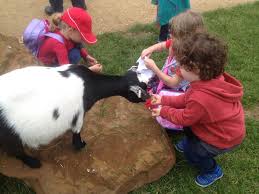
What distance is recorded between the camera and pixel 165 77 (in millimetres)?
4172

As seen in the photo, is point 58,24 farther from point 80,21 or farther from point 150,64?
point 150,64

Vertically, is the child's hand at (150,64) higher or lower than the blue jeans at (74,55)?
higher

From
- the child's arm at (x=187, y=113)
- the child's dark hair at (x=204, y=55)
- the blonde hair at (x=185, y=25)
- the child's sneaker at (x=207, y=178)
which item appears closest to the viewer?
the child's dark hair at (x=204, y=55)

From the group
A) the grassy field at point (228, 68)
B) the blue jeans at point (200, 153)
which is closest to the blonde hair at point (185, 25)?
the blue jeans at point (200, 153)

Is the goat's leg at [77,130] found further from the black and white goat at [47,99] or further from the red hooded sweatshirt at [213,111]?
the red hooded sweatshirt at [213,111]

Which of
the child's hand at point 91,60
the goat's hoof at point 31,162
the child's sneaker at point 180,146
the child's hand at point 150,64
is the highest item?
the child's hand at point 150,64

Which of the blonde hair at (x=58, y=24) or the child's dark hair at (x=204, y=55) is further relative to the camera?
the blonde hair at (x=58, y=24)

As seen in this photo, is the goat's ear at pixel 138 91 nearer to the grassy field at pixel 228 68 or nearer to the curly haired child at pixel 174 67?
the curly haired child at pixel 174 67

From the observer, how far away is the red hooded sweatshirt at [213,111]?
11.5ft

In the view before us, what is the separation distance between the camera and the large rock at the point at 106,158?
3.82 m

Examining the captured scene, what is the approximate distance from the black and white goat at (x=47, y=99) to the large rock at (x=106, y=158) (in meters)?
0.19

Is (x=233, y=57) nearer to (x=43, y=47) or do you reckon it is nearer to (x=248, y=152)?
(x=248, y=152)

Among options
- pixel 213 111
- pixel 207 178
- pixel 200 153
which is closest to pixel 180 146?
pixel 207 178

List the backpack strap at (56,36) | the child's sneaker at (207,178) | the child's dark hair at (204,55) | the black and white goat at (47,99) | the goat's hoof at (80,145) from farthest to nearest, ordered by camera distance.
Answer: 1. the backpack strap at (56,36)
2. the child's sneaker at (207,178)
3. the goat's hoof at (80,145)
4. the child's dark hair at (204,55)
5. the black and white goat at (47,99)
